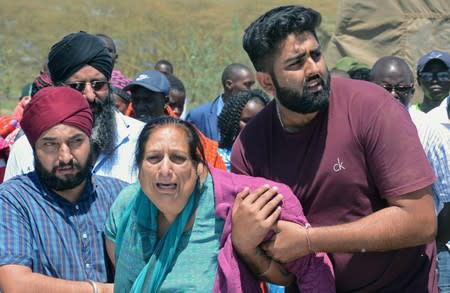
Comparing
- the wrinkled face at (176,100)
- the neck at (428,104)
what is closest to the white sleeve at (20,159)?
the neck at (428,104)

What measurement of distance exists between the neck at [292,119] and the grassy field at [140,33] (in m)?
11.2

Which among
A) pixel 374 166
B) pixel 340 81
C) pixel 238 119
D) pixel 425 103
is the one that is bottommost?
pixel 425 103

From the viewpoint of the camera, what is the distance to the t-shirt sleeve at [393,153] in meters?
3.39

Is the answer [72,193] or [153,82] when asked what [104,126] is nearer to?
[72,193]

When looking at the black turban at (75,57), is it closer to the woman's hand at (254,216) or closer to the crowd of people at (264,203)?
the crowd of people at (264,203)

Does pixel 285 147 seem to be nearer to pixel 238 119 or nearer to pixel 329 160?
A: pixel 329 160

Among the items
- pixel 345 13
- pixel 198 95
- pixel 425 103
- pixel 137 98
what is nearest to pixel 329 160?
pixel 137 98

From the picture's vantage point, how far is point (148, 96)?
7883 mm

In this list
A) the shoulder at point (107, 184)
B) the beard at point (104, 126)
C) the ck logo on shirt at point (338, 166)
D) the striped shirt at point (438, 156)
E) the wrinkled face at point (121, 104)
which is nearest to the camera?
the ck logo on shirt at point (338, 166)

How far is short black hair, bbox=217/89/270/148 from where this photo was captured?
6.79 metres

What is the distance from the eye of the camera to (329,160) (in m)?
3.51

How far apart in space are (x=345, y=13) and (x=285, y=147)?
9.90 metres

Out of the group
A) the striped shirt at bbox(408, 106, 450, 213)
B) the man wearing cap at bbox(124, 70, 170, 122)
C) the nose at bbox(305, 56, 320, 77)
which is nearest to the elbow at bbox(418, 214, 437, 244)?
the nose at bbox(305, 56, 320, 77)

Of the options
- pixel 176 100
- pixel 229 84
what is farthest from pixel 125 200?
pixel 229 84
